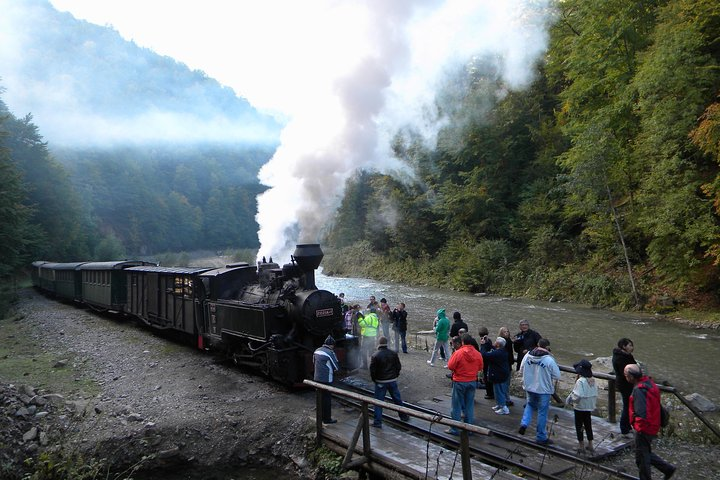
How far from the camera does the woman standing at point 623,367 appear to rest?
684cm

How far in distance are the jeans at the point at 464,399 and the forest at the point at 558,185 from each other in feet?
37.3

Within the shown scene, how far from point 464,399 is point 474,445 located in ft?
2.30

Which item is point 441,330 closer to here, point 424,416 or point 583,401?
point 583,401

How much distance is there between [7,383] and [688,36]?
22.9 m

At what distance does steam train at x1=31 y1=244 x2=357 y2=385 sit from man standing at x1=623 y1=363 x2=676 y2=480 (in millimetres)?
5870

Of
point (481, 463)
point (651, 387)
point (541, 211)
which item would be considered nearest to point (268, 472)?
point (481, 463)

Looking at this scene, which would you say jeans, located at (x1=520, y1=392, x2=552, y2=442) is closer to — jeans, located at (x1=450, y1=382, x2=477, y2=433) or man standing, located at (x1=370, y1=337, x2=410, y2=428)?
jeans, located at (x1=450, y1=382, x2=477, y2=433)

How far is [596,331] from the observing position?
17.5 m

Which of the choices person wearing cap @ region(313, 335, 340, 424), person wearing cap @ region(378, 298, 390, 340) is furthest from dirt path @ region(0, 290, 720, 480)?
person wearing cap @ region(378, 298, 390, 340)

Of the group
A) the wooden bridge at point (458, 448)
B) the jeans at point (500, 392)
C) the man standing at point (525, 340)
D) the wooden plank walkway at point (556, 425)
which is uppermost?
the man standing at point (525, 340)

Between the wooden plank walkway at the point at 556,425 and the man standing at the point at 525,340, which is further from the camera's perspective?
the man standing at the point at 525,340

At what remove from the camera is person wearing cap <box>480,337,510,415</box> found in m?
7.93

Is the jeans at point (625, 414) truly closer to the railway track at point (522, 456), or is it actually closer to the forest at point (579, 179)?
the railway track at point (522, 456)

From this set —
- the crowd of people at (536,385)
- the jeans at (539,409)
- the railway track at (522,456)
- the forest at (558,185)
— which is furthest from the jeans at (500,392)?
the forest at (558,185)
